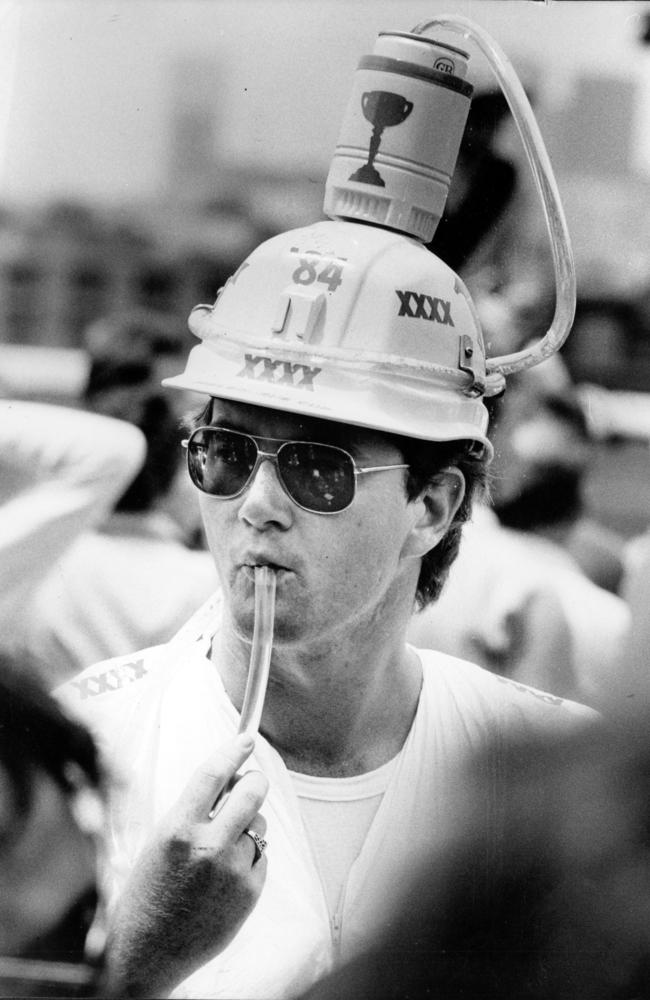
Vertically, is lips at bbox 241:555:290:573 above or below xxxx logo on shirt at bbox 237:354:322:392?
below

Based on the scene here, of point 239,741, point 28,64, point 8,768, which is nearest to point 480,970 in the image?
point 239,741

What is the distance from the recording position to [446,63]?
2455mm

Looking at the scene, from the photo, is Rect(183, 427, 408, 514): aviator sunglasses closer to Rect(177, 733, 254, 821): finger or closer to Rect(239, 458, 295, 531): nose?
Rect(239, 458, 295, 531): nose

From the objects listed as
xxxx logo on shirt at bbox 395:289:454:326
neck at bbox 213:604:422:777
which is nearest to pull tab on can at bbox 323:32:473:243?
xxxx logo on shirt at bbox 395:289:454:326

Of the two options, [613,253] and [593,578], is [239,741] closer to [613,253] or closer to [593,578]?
[593,578]

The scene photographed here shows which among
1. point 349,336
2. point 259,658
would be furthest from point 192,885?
point 349,336

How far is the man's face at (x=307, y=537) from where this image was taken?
2.37 metres

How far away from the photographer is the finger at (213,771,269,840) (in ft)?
7.75

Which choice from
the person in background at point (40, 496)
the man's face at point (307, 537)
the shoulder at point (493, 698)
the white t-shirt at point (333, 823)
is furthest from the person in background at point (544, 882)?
the person in background at point (40, 496)

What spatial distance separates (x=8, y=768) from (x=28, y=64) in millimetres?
1130

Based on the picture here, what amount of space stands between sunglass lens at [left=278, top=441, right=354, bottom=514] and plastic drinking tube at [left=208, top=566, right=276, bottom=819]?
128 mm

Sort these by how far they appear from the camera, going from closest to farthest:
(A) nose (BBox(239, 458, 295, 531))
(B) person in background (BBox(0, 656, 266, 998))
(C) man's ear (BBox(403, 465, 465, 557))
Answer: (A) nose (BBox(239, 458, 295, 531))
(C) man's ear (BBox(403, 465, 465, 557))
(B) person in background (BBox(0, 656, 266, 998))

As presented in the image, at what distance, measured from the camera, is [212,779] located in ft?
7.77

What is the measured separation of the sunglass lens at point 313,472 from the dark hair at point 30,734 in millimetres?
595
